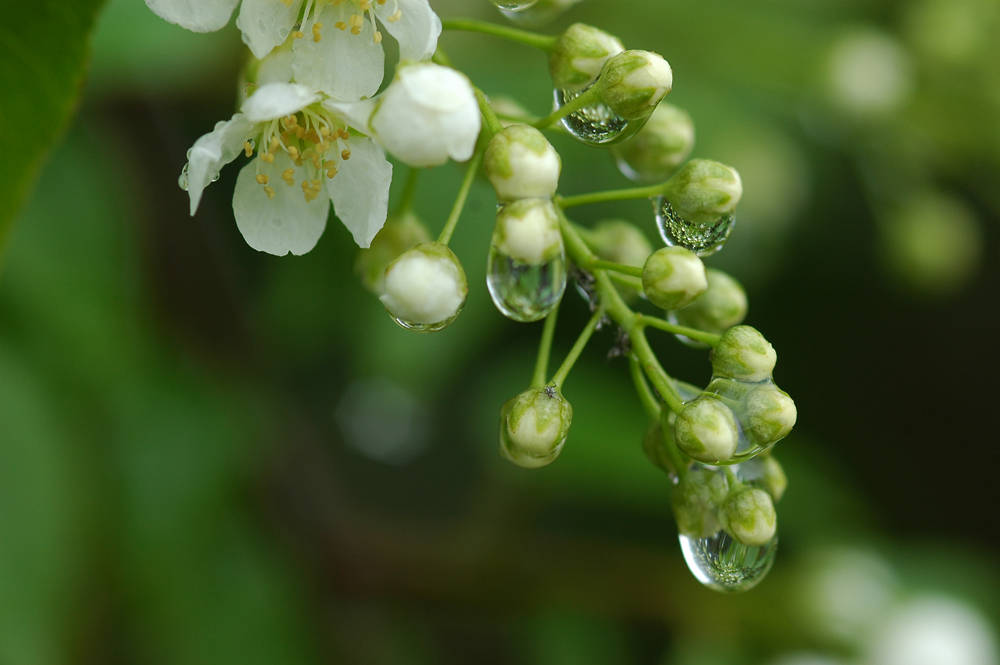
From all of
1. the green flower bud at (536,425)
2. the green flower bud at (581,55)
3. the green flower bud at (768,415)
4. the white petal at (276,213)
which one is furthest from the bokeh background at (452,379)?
the green flower bud at (768,415)

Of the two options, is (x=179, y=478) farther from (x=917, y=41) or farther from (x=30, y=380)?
(x=917, y=41)

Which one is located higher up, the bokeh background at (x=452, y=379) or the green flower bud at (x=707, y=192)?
the green flower bud at (x=707, y=192)

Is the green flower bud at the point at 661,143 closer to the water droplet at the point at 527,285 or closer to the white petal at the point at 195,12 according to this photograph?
the water droplet at the point at 527,285

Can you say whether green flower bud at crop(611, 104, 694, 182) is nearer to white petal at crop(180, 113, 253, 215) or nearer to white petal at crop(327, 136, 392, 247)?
white petal at crop(327, 136, 392, 247)

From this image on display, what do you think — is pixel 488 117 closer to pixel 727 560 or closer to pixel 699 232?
pixel 699 232

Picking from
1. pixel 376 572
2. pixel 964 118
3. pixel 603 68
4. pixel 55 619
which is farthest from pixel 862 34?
pixel 55 619

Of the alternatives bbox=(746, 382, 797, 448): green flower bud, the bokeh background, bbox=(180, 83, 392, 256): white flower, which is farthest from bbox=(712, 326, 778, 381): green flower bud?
the bokeh background
